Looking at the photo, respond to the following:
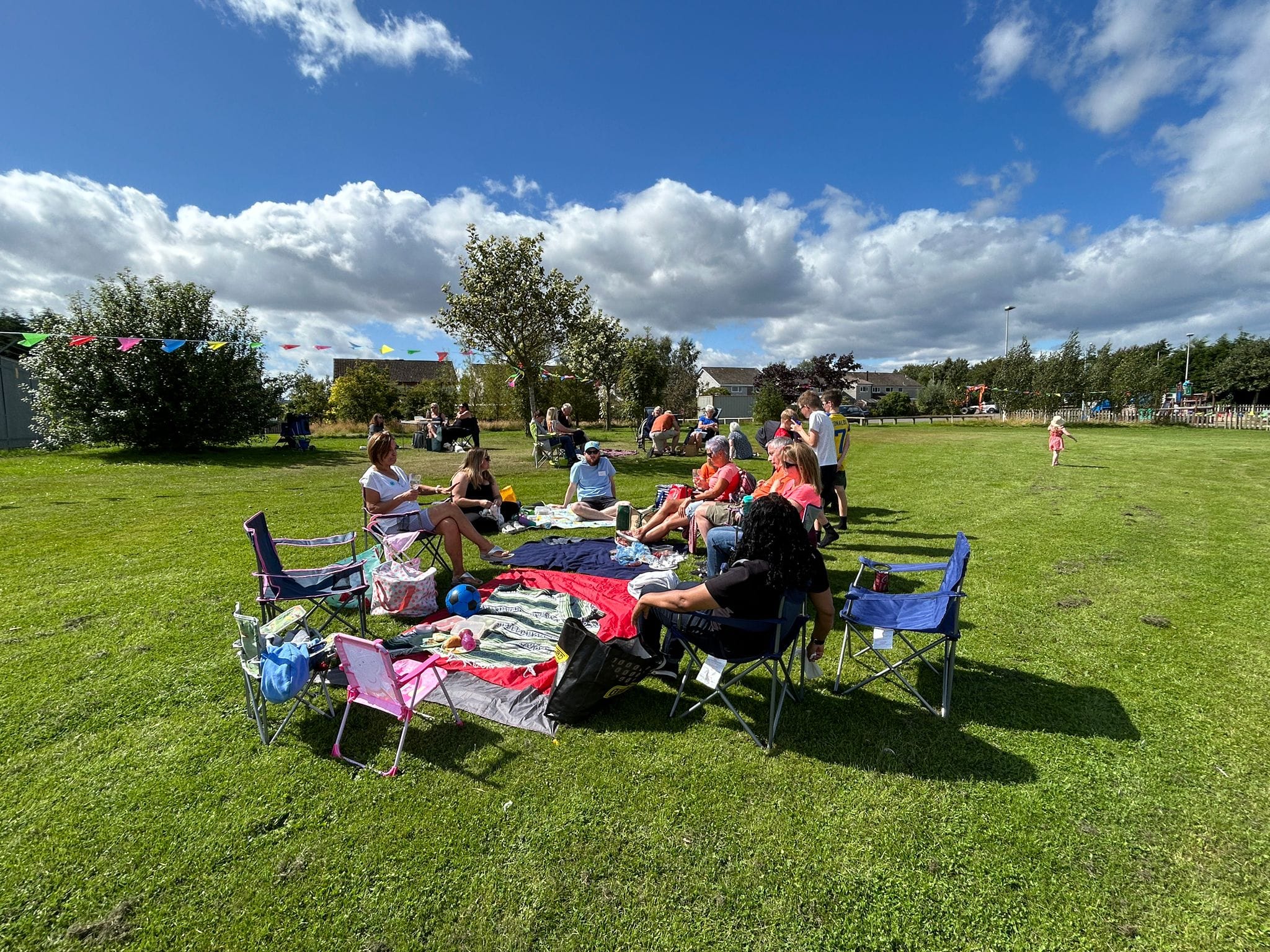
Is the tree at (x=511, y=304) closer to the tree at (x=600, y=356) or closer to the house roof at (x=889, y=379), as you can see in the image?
the tree at (x=600, y=356)

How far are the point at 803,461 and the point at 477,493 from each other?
4.17 meters

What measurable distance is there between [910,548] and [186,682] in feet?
24.1

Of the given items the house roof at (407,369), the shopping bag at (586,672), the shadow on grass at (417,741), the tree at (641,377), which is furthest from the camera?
the house roof at (407,369)

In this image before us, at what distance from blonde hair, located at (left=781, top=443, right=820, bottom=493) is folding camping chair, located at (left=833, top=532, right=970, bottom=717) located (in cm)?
87

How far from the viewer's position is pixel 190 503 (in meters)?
9.55

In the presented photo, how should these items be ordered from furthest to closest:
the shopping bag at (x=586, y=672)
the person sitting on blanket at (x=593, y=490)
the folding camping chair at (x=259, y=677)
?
the person sitting on blanket at (x=593, y=490) < the shopping bag at (x=586, y=672) < the folding camping chair at (x=259, y=677)

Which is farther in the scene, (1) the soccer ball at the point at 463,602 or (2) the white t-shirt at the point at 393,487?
(2) the white t-shirt at the point at 393,487

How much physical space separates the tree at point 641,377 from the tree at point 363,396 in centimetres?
1499

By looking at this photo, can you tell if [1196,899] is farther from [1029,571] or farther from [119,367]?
[119,367]

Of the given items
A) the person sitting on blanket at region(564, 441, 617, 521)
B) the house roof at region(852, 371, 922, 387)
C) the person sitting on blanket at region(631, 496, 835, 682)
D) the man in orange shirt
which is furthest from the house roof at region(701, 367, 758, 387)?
the person sitting on blanket at region(631, 496, 835, 682)

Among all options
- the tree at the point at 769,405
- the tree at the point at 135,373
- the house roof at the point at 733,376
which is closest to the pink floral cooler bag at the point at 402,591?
the tree at the point at 135,373

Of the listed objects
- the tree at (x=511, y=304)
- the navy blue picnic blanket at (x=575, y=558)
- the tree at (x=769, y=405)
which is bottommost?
the navy blue picnic blanket at (x=575, y=558)

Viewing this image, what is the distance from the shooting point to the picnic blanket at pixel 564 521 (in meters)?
8.18

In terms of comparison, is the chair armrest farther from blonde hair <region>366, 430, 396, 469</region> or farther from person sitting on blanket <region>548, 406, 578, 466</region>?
person sitting on blanket <region>548, 406, 578, 466</region>
